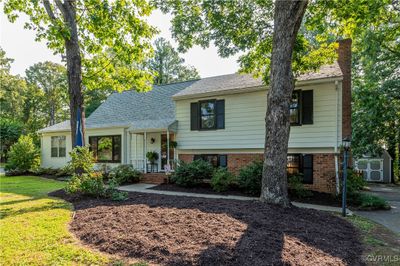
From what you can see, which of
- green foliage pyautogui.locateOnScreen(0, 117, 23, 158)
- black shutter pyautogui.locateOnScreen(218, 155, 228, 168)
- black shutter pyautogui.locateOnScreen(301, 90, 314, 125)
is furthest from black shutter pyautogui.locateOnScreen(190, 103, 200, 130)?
green foliage pyautogui.locateOnScreen(0, 117, 23, 158)

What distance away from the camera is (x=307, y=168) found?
35.2ft

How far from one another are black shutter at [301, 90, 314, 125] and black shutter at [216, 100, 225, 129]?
3.61 m

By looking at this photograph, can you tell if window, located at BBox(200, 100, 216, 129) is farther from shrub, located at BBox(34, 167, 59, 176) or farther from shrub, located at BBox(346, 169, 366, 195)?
shrub, located at BBox(34, 167, 59, 176)

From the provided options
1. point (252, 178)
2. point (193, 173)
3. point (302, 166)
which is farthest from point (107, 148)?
point (302, 166)

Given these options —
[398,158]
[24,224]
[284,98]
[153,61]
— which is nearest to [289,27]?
[284,98]

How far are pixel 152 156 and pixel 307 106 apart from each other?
8.60 meters

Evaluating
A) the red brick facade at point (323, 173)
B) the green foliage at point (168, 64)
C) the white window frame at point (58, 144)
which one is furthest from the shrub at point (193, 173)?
the green foliage at point (168, 64)

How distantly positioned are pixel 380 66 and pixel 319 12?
8.83 m

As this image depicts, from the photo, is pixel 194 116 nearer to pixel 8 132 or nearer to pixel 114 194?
pixel 114 194

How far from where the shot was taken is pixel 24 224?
5680 millimetres

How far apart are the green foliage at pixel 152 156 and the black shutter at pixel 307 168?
798cm

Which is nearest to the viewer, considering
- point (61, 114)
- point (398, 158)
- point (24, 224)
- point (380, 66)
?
point (24, 224)

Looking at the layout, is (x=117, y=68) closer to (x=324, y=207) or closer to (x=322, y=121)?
(x=322, y=121)

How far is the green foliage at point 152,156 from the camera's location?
588 inches
